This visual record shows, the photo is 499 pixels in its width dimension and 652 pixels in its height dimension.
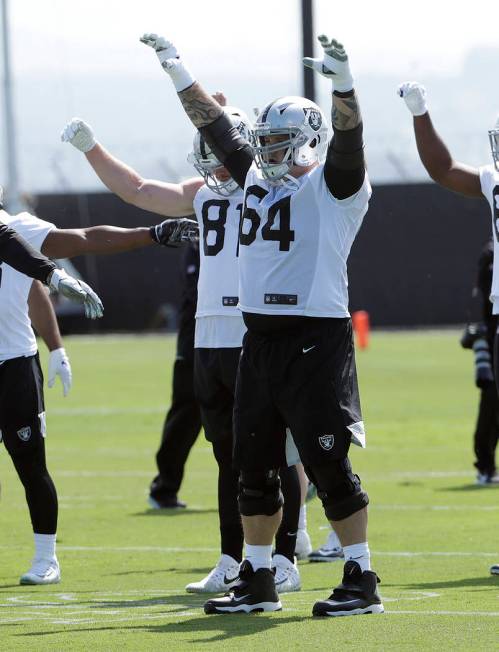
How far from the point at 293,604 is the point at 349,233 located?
161cm

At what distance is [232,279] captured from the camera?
7.48m

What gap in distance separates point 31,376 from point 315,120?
6.97 feet

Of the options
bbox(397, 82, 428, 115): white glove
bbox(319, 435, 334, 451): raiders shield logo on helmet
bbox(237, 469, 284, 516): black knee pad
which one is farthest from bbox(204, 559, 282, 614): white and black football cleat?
bbox(397, 82, 428, 115): white glove

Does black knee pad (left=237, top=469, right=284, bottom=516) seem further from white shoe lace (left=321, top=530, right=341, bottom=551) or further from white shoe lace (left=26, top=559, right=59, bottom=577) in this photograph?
white shoe lace (left=321, top=530, right=341, bottom=551)

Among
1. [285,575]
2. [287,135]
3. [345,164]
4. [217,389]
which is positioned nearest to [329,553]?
[285,575]

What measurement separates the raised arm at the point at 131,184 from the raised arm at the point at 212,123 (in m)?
0.72

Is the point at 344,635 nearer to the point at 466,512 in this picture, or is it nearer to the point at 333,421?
the point at 333,421

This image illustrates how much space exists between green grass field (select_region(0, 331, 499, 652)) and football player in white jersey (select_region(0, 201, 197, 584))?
0.29 meters

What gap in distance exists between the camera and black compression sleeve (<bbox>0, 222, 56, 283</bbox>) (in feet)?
22.8

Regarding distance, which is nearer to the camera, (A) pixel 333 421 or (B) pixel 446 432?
(A) pixel 333 421

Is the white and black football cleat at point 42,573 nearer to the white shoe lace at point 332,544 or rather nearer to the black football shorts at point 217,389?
the black football shorts at point 217,389

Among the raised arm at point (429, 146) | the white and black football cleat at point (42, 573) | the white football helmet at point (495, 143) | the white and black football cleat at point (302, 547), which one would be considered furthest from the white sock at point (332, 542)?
the white football helmet at point (495, 143)

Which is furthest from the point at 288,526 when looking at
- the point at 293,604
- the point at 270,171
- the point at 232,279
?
the point at 270,171

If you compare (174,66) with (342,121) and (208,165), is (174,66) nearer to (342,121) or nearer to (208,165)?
(208,165)
